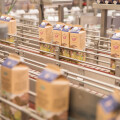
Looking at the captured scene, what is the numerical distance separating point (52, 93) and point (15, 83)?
298 millimetres

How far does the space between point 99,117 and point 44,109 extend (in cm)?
32

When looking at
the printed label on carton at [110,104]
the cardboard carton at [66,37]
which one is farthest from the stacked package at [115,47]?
the printed label on carton at [110,104]

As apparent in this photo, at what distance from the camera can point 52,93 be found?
4.13 ft

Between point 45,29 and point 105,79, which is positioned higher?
point 45,29

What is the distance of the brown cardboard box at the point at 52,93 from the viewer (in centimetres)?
127

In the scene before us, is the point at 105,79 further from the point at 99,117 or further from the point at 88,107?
the point at 99,117

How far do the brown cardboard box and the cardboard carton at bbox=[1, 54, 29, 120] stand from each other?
16cm

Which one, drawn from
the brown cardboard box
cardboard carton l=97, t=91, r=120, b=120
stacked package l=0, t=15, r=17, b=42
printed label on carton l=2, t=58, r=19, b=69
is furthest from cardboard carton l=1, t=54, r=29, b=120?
stacked package l=0, t=15, r=17, b=42

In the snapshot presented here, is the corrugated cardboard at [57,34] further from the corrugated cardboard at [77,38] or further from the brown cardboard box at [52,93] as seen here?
the brown cardboard box at [52,93]

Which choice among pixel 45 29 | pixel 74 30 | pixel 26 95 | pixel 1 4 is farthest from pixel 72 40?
pixel 1 4

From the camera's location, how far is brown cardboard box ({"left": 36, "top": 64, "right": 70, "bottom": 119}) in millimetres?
1267

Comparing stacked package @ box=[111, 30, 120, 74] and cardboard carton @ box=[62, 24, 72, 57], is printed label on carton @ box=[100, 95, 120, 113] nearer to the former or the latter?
stacked package @ box=[111, 30, 120, 74]

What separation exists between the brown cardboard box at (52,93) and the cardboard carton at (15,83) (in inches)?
6.5

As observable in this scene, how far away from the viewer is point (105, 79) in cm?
238
